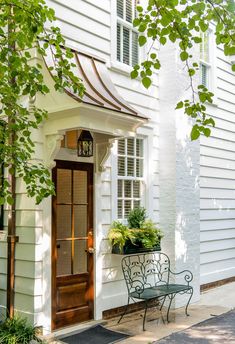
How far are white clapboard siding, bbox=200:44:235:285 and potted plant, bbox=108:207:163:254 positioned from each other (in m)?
2.23

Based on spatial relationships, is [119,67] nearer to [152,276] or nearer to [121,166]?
[121,166]

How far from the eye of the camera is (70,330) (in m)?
5.55

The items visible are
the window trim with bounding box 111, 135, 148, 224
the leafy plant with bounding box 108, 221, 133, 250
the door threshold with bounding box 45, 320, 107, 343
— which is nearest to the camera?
the door threshold with bounding box 45, 320, 107, 343

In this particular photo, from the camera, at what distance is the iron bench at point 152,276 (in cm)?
627

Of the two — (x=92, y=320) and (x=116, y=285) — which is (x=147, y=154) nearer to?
(x=116, y=285)

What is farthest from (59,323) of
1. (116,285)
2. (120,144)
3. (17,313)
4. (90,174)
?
(120,144)

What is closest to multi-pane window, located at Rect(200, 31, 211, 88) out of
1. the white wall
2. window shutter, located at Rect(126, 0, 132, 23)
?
window shutter, located at Rect(126, 0, 132, 23)

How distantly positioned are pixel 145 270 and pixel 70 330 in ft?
5.83

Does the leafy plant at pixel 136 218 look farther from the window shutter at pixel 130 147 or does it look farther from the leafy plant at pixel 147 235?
the window shutter at pixel 130 147

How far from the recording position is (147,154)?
7.11 m

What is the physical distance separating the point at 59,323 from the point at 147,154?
9.86 feet

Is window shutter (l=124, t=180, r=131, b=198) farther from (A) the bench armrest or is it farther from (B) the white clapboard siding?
(B) the white clapboard siding

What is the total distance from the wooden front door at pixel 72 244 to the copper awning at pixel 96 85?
1.06m

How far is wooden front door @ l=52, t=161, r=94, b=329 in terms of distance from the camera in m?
5.58
